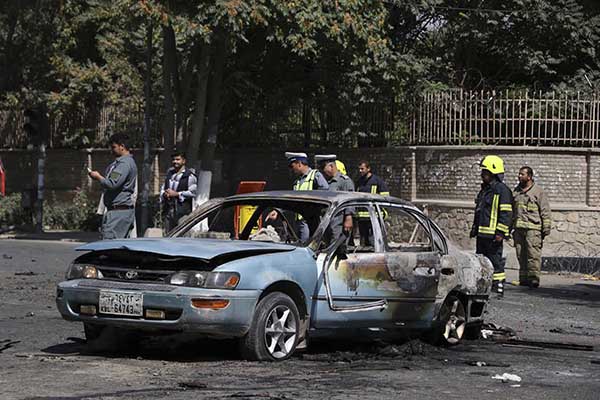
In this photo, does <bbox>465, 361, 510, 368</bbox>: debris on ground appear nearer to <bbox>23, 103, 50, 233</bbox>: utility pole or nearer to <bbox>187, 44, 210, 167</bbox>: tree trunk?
<bbox>187, 44, 210, 167</bbox>: tree trunk

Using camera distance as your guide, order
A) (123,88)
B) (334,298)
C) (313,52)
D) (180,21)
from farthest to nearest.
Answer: (123,88) < (313,52) < (180,21) < (334,298)

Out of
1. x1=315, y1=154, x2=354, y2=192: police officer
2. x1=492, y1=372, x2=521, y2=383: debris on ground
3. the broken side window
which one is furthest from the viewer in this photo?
x1=315, y1=154, x2=354, y2=192: police officer

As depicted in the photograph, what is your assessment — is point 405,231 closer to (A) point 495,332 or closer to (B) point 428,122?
(A) point 495,332

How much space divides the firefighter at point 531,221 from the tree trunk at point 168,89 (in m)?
10.1

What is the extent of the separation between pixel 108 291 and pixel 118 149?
14.5 ft

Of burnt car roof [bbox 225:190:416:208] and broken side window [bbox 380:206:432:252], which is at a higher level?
burnt car roof [bbox 225:190:416:208]

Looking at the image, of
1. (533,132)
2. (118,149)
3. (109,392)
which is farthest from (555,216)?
(109,392)

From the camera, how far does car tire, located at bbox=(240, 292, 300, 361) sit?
8680 mm

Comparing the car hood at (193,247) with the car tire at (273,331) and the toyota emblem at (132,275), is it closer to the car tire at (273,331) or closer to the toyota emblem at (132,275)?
the toyota emblem at (132,275)

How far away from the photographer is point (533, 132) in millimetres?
23469

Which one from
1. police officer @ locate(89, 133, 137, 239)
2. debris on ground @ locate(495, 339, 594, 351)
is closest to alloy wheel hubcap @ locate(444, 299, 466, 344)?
debris on ground @ locate(495, 339, 594, 351)

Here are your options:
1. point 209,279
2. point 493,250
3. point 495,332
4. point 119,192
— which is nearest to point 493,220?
point 493,250

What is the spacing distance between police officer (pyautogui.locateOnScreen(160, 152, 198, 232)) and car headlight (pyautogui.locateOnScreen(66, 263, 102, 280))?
312 inches

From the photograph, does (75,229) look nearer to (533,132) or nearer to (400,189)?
(400,189)
